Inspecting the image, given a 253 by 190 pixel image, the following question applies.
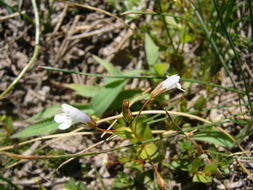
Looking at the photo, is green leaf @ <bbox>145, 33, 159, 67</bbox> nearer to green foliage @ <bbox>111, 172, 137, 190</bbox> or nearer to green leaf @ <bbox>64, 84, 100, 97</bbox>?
green leaf @ <bbox>64, 84, 100, 97</bbox>

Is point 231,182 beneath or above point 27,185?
above

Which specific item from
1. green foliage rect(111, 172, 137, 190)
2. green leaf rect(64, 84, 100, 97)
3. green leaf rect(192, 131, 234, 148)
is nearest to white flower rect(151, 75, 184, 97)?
green leaf rect(192, 131, 234, 148)

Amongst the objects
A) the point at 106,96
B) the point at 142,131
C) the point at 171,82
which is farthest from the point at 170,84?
the point at 106,96

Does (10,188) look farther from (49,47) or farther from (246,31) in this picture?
(246,31)

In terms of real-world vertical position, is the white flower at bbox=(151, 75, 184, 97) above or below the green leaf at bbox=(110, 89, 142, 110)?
above

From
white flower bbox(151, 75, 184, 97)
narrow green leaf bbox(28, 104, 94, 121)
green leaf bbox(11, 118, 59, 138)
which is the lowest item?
green leaf bbox(11, 118, 59, 138)

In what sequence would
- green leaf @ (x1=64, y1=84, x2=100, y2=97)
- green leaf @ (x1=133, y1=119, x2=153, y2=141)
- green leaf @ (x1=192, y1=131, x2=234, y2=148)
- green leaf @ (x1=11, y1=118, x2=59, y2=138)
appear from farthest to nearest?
green leaf @ (x1=64, y1=84, x2=100, y2=97)
green leaf @ (x1=11, y1=118, x2=59, y2=138)
green leaf @ (x1=192, y1=131, x2=234, y2=148)
green leaf @ (x1=133, y1=119, x2=153, y2=141)

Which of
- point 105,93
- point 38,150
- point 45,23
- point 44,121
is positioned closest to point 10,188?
point 38,150
